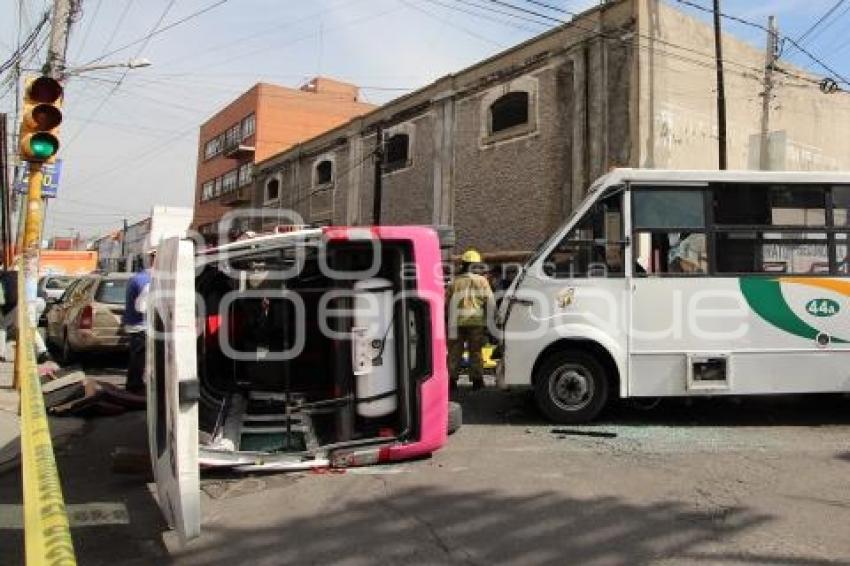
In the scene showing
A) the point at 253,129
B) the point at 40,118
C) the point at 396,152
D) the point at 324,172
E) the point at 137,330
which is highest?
the point at 253,129

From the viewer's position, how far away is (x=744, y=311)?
25.7ft

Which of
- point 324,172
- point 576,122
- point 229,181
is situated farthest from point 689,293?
point 229,181

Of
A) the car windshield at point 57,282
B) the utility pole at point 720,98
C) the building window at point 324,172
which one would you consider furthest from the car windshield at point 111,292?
the building window at point 324,172

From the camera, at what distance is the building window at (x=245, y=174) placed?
4678 cm

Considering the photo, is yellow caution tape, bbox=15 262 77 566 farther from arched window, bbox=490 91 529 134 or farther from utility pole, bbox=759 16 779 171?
utility pole, bbox=759 16 779 171

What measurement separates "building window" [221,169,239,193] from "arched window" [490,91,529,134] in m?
28.7

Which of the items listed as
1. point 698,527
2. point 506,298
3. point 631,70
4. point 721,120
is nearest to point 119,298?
→ point 506,298

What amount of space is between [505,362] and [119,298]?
785cm

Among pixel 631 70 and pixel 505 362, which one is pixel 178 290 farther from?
pixel 631 70

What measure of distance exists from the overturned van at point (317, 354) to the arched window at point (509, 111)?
51.3 feet

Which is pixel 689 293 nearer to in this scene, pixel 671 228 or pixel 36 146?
pixel 671 228

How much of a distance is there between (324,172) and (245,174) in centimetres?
1393

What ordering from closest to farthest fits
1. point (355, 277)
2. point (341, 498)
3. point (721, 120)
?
1. point (341, 498)
2. point (355, 277)
3. point (721, 120)

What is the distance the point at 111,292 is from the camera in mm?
13344
